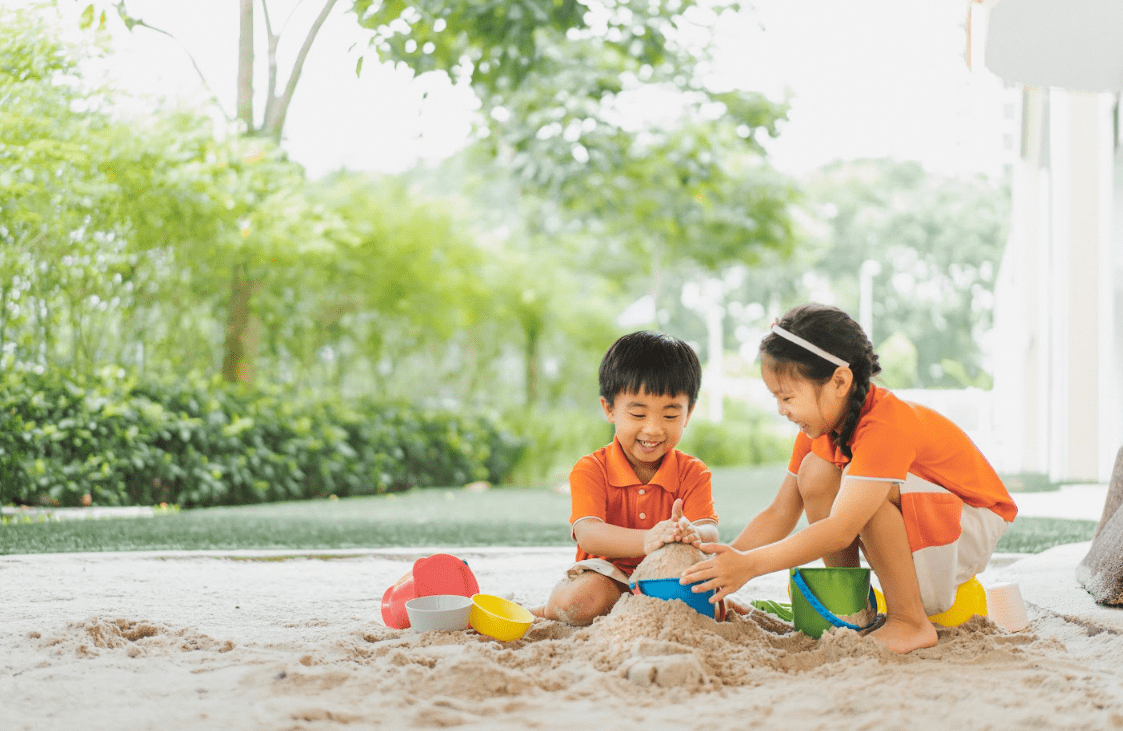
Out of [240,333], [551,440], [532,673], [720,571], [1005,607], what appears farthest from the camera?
[551,440]

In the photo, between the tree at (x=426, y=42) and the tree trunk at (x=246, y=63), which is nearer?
the tree at (x=426, y=42)

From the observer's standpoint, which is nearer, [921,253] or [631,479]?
[631,479]

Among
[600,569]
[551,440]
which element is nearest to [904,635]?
[600,569]

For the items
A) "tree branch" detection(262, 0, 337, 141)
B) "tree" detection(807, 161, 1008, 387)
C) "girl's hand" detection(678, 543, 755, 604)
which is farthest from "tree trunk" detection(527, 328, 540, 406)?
"tree" detection(807, 161, 1008, 387)

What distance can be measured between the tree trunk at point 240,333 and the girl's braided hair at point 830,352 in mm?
4838

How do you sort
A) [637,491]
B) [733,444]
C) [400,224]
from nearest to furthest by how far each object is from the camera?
[637,491], [400,224], [733,444]

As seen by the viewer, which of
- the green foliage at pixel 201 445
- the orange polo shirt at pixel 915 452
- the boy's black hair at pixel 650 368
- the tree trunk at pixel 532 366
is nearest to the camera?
the orange polo shirt at pixel 915 452

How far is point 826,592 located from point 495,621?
2.38 feet

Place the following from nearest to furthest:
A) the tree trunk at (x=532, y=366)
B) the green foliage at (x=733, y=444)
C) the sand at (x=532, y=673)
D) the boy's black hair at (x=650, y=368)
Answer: the sand at (x=532, y=673) < the boy's black hair at (x=650, y=368) < the tree trunk at (x=532, y=366) < the green foliage at (x=733, y=444)

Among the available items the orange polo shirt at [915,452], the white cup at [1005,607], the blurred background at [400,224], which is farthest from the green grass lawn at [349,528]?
the orange polo shirt at [915,452]

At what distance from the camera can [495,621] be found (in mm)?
2016

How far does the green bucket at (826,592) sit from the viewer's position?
2016mm

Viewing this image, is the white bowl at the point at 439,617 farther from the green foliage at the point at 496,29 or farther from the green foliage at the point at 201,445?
the green foliage at the point at 496,29

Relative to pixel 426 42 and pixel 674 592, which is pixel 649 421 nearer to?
pixel 674 592
